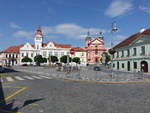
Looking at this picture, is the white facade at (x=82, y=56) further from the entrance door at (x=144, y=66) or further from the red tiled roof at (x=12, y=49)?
the entrance door at (x=144, y=66)

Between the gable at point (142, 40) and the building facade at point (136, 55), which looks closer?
the gable at point (142, 40)

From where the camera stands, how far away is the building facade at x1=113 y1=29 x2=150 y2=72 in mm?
29173

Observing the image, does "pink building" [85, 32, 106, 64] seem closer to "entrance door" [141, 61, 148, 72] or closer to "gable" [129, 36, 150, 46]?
"gable" [129, 36, 150, 46]

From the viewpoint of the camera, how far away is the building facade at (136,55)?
95.7ft

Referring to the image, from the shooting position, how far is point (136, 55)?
3189 cm

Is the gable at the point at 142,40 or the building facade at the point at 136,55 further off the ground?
the gable at the point at 142,40

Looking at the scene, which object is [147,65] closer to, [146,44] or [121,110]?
[146,44]

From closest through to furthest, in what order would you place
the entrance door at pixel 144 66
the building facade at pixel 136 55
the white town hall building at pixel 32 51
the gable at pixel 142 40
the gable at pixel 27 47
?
the gable at pixel 142 40 < the building facade at pixel 136 55 < the entrance door at pixel 144 66 < the white town hall building at pixel 32 51 < the gable at pixel 27 47

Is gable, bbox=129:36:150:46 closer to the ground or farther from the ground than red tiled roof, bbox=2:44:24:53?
closer to the ground

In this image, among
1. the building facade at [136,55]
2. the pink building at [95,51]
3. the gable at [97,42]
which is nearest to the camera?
the building facade at [136,55]

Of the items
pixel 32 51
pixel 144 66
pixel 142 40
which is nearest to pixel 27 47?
pixel 32 51

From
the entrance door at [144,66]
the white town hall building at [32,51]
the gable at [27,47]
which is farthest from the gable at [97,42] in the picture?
the entrance door at [144,66]

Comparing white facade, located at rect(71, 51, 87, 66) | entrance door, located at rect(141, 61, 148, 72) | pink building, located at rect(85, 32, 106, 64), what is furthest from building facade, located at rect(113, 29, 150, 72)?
white facade, located at rect(71, 51, 87, 66)

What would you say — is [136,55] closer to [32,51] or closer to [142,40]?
[142,40]
